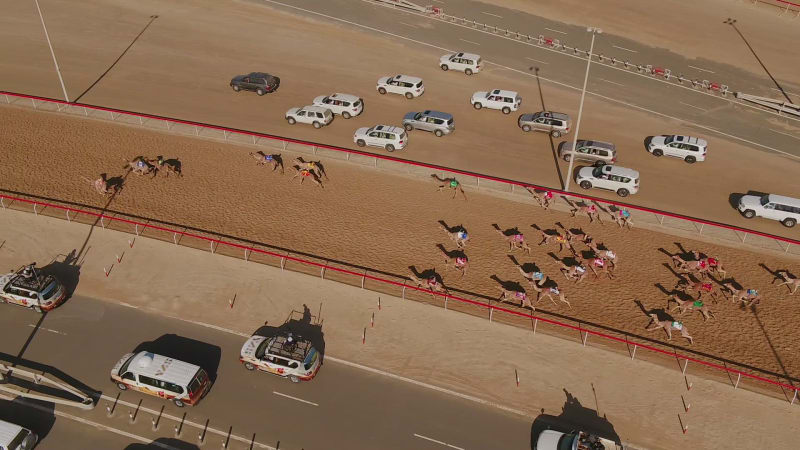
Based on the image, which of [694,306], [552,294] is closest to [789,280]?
[694,306]

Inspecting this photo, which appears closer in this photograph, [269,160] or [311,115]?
[269,160]

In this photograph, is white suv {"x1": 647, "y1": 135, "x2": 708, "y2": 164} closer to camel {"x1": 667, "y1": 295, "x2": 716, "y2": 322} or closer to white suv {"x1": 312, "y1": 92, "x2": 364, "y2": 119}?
camel {"x1": 667, "y1": 295, "x2": 716, "y2": 322}

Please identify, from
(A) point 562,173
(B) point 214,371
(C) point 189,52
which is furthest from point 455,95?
(B) point 214,371

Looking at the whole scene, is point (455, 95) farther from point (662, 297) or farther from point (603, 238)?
point (662, 297)

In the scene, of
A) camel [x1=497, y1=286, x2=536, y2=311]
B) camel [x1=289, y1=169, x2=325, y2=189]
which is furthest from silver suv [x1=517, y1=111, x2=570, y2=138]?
camel [x1=497, y1=286, x2=536, y2=311]

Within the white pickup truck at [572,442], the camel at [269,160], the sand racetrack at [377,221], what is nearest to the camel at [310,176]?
the sand racetrack at [377,221]

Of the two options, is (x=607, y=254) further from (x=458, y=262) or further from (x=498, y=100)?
(x=498, y=100)
